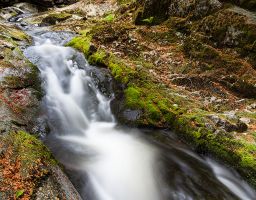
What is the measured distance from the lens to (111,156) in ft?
26.5

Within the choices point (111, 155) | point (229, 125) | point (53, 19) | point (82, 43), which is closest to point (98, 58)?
point (82, 43)

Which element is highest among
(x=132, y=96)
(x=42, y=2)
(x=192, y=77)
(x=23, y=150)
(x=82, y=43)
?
(x=23, y=150)

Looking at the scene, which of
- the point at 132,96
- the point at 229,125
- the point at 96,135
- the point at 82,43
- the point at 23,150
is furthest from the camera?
the point at 82,43

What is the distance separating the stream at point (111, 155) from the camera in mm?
6918

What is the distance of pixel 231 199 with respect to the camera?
6.90 metres

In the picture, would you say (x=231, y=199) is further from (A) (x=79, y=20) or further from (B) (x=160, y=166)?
(A) (x=79, y=20)

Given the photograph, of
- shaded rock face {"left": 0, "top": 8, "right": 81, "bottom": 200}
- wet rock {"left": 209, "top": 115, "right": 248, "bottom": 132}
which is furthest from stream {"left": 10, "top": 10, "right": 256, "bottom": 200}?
wet rock {"left": 209, "top": 115, "right": 248, "bottom": 132}

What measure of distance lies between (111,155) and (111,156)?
2.0 inches

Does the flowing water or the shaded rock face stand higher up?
the shaded rock face

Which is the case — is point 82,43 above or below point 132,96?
above

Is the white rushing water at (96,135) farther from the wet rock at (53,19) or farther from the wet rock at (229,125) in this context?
the wet rock at (53,19)

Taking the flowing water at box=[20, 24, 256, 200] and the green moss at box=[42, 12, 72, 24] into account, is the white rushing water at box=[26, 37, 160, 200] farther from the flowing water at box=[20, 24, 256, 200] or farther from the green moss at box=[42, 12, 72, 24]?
the green moss at box=[42, 12, 72, 24]

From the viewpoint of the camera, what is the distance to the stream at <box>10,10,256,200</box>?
6.92m

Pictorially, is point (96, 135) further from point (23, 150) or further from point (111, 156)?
point (23, 150)
